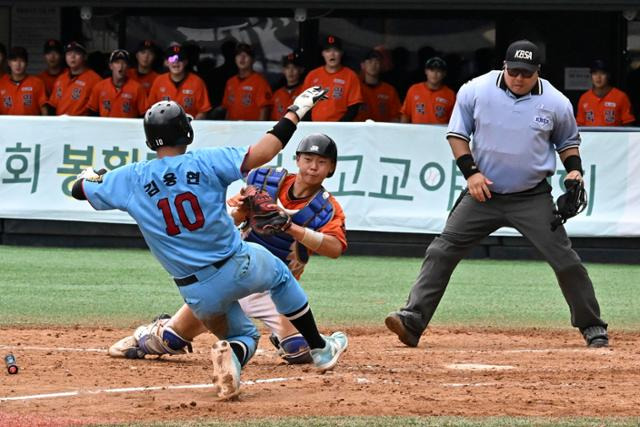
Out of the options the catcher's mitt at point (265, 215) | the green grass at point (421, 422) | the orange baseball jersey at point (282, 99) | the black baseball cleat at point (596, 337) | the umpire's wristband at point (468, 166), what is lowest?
the black baseball cleat at point (596, 337)

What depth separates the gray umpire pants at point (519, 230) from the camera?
323 inches

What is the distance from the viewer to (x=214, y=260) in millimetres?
6211

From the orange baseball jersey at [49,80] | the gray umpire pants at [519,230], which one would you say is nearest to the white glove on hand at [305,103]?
the gray umpire pants at [519,230]

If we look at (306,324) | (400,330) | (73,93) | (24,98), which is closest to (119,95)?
(73,93)

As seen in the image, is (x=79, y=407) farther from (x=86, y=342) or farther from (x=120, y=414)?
(x=86, y=342)

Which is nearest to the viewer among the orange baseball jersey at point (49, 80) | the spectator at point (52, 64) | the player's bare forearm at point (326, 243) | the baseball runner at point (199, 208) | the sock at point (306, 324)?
the baseball runner at point (199, 208)

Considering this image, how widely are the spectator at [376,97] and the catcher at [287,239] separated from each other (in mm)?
7622

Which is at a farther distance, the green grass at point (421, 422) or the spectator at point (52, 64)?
the spectator at point (52, 64)

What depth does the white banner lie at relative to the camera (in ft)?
45.0

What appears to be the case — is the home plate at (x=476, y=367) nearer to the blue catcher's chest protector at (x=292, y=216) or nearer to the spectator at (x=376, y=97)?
the blue catcher's chest protector at (x=292, y=216)

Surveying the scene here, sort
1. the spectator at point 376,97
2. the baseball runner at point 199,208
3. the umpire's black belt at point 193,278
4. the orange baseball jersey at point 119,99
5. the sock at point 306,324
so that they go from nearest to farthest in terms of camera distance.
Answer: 1. the baseball runner at point 199,208
2. the umpire's black belt at point 193,278
3. the sock at point 306,324
4. the orange baseball jersey at point 119,99
5. the spectator at point 376,97

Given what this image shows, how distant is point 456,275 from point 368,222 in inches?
69.0

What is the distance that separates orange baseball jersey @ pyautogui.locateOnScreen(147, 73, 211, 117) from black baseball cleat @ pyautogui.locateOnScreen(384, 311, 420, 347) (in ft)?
22.9

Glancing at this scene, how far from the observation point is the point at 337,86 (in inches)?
575
